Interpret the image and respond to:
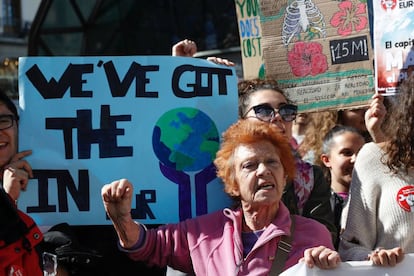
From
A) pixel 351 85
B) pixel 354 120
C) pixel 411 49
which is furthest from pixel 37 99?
Answer: pixel 354 120

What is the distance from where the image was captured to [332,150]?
488cm

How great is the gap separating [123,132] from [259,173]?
756 mm

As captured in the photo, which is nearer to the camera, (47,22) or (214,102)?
(214,102)

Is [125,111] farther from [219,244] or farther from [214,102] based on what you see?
[219,244]

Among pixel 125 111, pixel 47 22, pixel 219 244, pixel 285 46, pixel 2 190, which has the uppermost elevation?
pixel 47 22

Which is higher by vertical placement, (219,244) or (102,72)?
(102,72)

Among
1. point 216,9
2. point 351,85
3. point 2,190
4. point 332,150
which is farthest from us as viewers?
point 216,9

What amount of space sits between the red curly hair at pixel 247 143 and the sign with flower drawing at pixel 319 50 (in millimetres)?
606

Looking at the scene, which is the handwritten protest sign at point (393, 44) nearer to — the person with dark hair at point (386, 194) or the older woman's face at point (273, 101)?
the person with dark hair at point (386, 194)

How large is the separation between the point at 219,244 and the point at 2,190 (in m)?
0.87

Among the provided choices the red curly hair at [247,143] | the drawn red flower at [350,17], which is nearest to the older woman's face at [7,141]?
the red curly hair at [247,143]

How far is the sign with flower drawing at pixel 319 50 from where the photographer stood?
395 centimetres

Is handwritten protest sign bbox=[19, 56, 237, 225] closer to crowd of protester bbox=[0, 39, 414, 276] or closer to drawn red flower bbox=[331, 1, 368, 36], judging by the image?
crowd of protester bbox=[0, 39, 414, 276]

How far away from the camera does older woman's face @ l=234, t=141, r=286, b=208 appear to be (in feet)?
10.8
